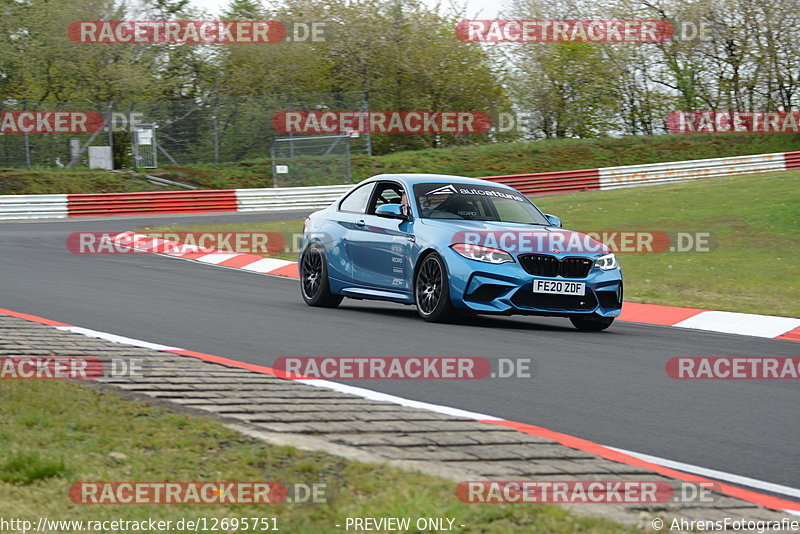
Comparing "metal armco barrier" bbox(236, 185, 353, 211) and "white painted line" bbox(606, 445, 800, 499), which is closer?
"white painted line" bbox(606, 445, 800, 499)

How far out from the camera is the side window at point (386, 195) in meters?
11.8

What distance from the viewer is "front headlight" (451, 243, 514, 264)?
405 inches

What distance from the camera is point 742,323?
11781mm

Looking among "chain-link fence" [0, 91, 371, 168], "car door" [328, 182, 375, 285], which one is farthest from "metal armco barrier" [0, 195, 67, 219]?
"car door" [328, 182, 375, 285]

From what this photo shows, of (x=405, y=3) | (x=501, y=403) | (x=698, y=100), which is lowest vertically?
(x=501, y=403)

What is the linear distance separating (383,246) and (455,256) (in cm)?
131

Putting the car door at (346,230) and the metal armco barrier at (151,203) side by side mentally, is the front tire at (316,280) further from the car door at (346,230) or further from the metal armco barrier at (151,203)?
the metal armco barrier at (151,203)

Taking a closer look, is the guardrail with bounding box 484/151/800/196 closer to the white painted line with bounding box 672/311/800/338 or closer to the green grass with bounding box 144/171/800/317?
the green grass with bounding box 144/171/800/317

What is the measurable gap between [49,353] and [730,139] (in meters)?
42.6

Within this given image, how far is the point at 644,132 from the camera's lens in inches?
2064

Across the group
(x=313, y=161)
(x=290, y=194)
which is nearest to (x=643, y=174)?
(x=313, y=161)

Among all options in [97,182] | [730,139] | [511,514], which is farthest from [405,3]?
[511,514]

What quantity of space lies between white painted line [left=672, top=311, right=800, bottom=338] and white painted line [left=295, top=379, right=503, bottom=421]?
230 inches

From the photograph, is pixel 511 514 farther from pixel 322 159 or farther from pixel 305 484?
pixel 322 159
